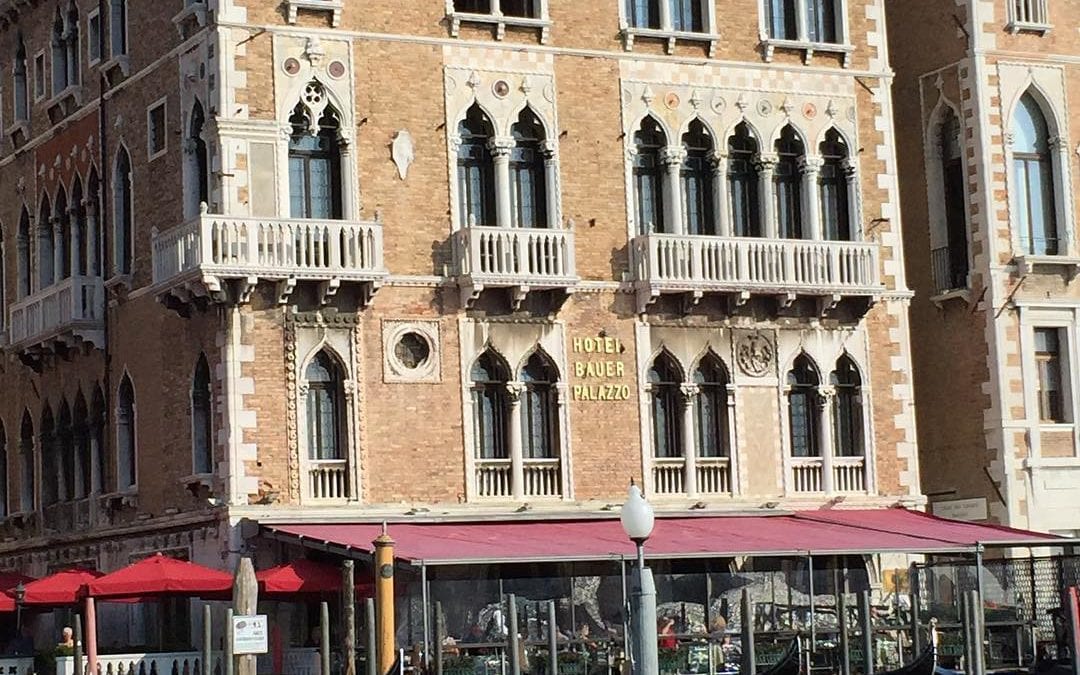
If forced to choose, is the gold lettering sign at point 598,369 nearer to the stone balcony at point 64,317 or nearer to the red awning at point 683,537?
the red awning at point 683,537

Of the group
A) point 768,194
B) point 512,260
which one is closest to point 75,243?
point 512,260

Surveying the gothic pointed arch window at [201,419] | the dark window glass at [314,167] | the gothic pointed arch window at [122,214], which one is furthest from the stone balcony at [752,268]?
the gothic pointed arch window at [122,214]

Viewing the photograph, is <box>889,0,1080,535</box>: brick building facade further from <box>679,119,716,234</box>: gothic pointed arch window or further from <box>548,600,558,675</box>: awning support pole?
<box>548,600,558,675</box>: awning support pole

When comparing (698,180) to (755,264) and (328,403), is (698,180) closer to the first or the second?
(755,264)

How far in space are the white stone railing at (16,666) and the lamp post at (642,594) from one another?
10.1 m

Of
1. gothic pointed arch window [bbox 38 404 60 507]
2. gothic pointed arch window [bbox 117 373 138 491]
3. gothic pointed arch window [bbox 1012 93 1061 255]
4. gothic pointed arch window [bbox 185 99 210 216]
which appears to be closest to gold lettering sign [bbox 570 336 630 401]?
gothic pointed arch window [bbox 185 99 210 216]

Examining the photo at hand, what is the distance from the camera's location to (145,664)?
30.7 m

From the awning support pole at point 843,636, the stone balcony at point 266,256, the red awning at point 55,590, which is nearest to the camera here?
the awning support pole at point 843,636

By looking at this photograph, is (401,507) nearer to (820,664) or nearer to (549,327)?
(549,327)

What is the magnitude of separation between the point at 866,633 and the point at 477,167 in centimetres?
881

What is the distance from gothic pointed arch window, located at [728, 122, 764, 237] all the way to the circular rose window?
524 centimetres

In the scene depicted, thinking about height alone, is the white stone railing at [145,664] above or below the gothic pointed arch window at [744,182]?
below

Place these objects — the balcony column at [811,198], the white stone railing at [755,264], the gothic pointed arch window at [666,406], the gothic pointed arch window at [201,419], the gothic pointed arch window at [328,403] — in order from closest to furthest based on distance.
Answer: the gothic pointed arch window at [328,403]
the gothic pointed arch window at [201,419]
the white stone railing at [755,264]
the gothic pointed arch window at [666,406]
the balcony column at [811,198]

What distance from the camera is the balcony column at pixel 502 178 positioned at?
3353cm
